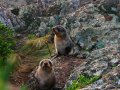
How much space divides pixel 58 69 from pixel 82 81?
139 inches

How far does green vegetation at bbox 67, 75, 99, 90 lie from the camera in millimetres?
10914

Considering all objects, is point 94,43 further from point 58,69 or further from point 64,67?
point 58,69

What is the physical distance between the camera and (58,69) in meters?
15.0

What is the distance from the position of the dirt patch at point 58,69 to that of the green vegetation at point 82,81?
1927 millimetres

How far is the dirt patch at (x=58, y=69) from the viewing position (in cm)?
1433

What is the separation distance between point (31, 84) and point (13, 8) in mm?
12848

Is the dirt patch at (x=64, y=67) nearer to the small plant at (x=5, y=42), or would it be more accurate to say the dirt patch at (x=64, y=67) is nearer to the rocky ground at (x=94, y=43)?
the rocky ground at (x=94, y=43)

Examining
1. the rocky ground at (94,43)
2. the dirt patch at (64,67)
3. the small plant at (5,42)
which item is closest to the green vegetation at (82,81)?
the rocky ground at (94,43)

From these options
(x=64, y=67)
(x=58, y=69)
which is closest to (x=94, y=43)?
(x=64, y=67)

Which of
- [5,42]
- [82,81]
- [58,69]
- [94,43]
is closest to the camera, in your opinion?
[82,81]

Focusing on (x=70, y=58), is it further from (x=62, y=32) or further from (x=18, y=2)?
(x=18, y=2)

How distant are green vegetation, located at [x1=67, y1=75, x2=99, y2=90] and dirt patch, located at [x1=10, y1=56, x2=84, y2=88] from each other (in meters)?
1.93

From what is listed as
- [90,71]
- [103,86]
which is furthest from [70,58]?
[103,86]

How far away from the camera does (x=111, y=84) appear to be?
955 centimetres
